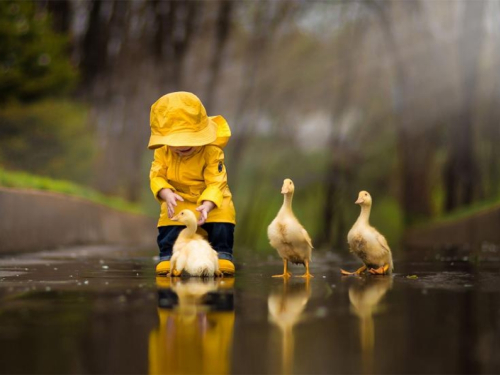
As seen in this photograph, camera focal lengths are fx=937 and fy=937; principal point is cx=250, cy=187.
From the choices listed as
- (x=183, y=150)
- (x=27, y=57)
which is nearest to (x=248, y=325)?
(x=183, y=150)

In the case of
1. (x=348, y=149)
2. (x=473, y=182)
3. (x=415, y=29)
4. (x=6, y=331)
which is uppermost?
(x=415, y=29)

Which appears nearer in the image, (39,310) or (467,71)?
(39,310)

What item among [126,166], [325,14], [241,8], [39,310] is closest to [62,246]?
[39,310]

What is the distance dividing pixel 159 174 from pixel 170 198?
1.35 ft

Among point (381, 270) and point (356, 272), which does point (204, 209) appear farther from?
point (381, 270)

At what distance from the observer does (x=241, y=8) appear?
36.2m

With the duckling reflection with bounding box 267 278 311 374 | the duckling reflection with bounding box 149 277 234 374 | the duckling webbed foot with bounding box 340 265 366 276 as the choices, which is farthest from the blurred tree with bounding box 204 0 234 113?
the duckling reflection with bounding box 149 277 234 374

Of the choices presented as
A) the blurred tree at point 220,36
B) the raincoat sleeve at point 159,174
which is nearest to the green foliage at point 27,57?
the raincoat sleeve at point 159,174

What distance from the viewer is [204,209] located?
8.41 m

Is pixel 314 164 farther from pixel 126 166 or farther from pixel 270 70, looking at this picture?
pixel 126 166

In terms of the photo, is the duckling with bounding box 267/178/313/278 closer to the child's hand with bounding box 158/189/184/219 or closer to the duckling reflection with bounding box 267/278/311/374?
the duckling reflection with bounding box 267/278/311/374

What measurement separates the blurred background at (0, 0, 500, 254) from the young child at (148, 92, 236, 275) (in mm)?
5780

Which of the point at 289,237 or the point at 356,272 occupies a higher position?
the point at 289,237

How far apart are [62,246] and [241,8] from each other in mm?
21948
